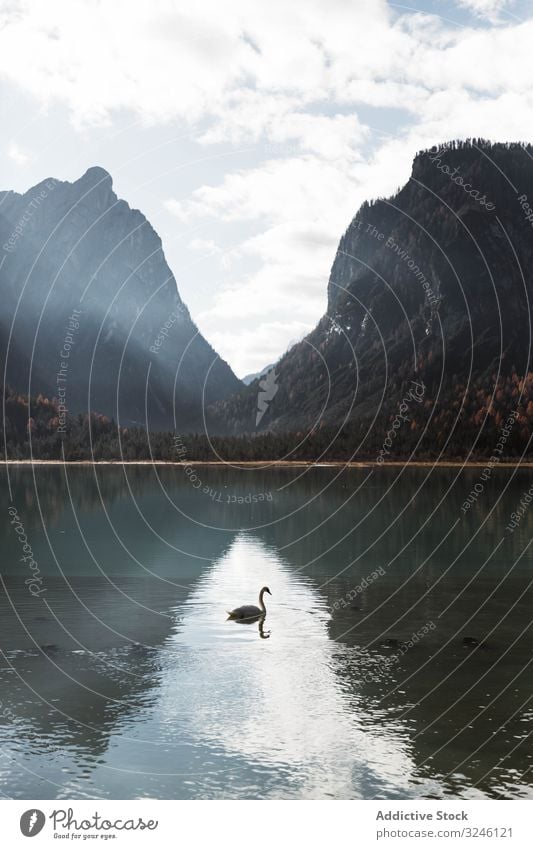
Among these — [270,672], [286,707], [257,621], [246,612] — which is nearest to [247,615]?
[246,612]

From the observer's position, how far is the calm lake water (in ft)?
79.1

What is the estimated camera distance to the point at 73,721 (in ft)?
92.2

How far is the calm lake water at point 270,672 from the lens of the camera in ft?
79.1

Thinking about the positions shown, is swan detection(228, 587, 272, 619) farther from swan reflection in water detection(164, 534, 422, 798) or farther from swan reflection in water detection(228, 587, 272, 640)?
swan reflection in water detection(164, 534, 422, 798)

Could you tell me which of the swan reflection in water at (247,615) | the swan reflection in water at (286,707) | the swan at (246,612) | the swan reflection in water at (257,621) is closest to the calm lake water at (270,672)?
the swan reflection in water at (286,707)

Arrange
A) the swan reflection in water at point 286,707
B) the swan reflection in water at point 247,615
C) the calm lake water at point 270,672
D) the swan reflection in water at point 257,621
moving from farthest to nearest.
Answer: the swan reflection in water at point 247,615, the swan reflection in water at point 257,621, the swan reflection in water at point 286,707, the calm lake water at point 270,672

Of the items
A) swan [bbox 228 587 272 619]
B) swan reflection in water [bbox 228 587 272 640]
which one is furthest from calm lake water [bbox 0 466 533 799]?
swan [bbox 228 587 272 619]

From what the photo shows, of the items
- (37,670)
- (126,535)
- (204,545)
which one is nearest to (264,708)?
(37,670)

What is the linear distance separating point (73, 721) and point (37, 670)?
6122mm

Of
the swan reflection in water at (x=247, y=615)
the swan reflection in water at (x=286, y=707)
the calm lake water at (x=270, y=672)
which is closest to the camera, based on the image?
the calm lake water at (x=270, y=672)

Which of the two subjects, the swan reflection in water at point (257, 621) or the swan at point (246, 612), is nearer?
the swan reflection in water at point (257, 621)

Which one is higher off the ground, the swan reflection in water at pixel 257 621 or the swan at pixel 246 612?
the swan at pixel 246 612

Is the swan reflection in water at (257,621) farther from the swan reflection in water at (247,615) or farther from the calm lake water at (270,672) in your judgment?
the calm lake water at (270,672)
